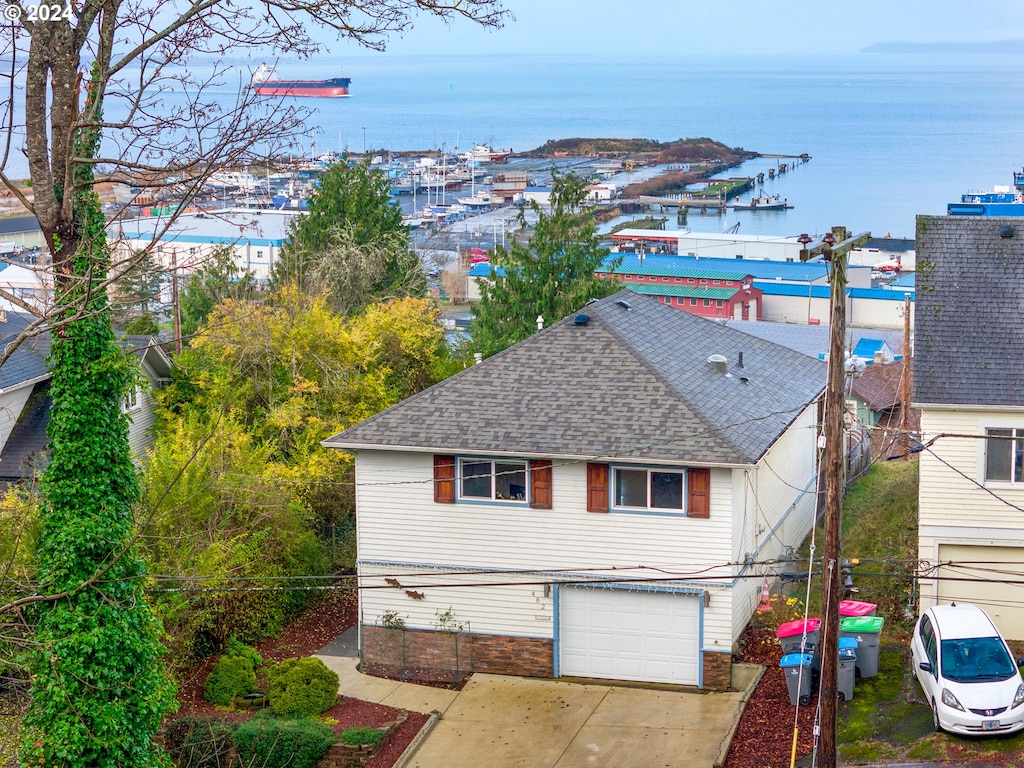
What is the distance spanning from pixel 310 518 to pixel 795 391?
40.3 ft

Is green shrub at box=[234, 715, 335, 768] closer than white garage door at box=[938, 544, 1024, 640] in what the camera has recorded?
Yes

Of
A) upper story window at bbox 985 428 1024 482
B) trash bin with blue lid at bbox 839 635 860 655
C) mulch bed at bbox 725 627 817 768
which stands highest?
upper story window at bbox 985 428 1024 482

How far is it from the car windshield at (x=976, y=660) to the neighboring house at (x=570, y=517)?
440 cm

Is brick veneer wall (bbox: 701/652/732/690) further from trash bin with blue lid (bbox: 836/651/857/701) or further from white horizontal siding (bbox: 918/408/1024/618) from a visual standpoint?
white horizontal siding (bbox: 918/408/1024/618)

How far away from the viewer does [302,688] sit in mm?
24031

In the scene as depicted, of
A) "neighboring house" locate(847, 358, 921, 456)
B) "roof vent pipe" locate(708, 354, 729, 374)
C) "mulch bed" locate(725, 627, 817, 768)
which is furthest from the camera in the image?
"neighboring house" locate(847, 358, 921, 456)

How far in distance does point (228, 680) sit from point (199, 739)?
8.33 ft

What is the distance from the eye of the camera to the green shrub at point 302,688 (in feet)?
78.2

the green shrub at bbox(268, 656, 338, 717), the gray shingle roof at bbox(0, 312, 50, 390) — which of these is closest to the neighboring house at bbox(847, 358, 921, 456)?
the green shrub at bbox(268, 656, 338, 717)

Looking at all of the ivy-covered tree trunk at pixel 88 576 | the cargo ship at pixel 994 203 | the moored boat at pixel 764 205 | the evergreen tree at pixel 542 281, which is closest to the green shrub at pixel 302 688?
the ivy-covered tree trunk at pixel 88 576

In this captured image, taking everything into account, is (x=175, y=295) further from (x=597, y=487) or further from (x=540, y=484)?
(x=597, y=487)

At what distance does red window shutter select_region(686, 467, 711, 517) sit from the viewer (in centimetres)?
2442

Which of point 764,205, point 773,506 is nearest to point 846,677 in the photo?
point 773,506

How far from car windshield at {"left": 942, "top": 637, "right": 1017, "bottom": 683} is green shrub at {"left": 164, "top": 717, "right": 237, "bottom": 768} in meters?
12.4
